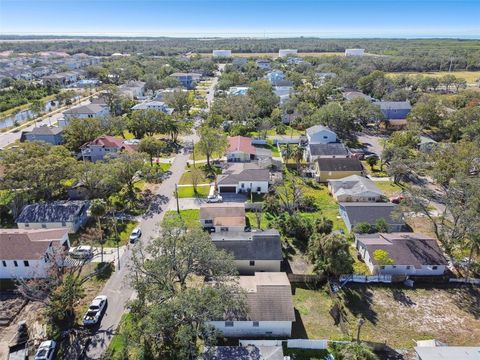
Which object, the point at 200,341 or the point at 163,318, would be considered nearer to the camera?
the point at 163,318

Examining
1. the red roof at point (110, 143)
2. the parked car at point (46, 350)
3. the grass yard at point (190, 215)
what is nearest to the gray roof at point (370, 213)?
the grass yard at point (190, 215)

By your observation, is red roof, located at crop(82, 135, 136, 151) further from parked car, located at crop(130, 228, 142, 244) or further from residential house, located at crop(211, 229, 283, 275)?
residential house, located at crop(211, 229, 283, 275)

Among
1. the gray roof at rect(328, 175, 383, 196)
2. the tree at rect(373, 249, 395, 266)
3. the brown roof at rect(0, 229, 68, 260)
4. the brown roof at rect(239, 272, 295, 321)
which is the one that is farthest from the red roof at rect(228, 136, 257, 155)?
the brown roof at rect(0, 229, 68, 260)

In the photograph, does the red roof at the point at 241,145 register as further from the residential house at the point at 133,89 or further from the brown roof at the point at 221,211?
the residential house at the point at 133,89

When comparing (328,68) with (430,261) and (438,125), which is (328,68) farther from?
(430,261)

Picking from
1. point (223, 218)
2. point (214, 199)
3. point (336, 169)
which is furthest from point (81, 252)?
point (336, 169)

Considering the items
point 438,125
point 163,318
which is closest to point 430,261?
point 163,318
